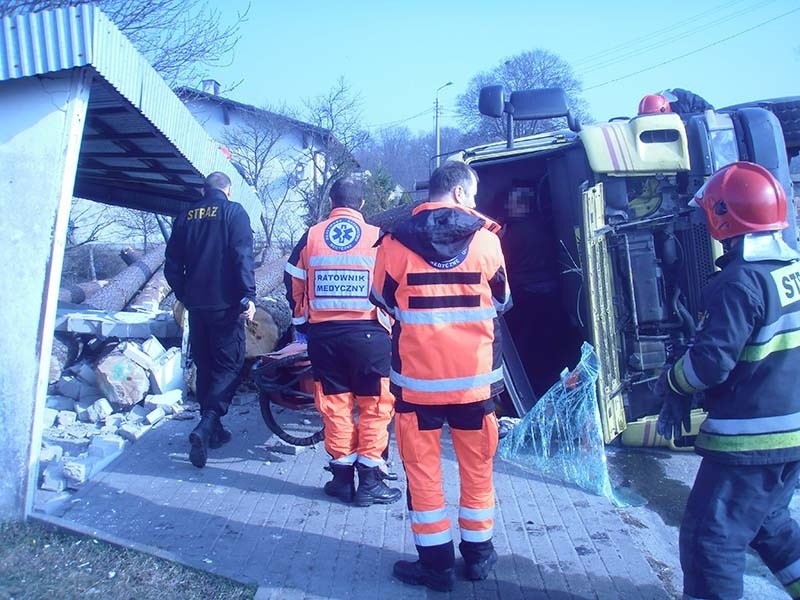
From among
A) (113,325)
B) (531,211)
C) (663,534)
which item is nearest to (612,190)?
(531,211)

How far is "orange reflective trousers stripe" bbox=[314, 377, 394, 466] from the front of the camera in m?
4.37

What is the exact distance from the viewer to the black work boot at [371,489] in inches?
171

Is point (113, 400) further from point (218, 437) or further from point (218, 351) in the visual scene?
point (218, 351)

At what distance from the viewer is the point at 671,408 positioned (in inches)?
120

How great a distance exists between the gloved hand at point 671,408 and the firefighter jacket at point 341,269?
1.89 m

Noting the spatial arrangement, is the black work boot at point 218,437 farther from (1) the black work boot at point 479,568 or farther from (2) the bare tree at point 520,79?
(2) the bare tree at point 520,79

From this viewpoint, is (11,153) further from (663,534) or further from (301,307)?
(663,534)

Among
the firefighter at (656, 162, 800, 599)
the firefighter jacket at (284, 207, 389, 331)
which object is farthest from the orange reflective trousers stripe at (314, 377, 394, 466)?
the firefighter at (656, 162, 800, 599)

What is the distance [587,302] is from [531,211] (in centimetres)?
192

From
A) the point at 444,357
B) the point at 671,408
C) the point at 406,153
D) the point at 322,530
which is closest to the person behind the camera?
the point at 671,408

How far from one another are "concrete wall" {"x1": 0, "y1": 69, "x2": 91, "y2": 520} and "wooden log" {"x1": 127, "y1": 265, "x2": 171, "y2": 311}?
16.8 feet

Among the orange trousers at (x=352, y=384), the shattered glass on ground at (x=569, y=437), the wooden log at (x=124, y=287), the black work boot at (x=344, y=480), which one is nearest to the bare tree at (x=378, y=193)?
the wooden log at (x=124, y=287)

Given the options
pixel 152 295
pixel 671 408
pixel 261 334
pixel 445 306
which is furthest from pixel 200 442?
pixel 152 295

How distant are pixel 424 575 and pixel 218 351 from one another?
8.38ft
